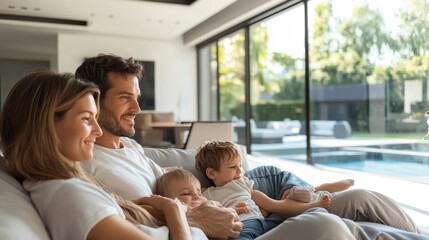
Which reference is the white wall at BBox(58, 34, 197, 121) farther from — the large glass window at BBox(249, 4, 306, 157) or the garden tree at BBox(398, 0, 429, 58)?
the garden tree at BBox(398, 0, 429, 58)

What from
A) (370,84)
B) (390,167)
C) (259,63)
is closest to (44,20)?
(259,63)

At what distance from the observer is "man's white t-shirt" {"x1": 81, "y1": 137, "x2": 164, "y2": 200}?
4.52ft

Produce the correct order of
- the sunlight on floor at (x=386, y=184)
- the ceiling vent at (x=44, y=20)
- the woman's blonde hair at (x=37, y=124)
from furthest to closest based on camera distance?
the ceiling vent at (x=44, y=20)
the sunlight on floor at (x=386, y=184)
the woman's blonde hair at (x=37, y=124)

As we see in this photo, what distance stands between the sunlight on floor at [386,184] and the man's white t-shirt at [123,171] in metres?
1.79

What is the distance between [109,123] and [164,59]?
6.65 metres

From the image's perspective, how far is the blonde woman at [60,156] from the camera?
0.87 meters

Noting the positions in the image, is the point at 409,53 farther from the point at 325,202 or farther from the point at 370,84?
the point at 325,202

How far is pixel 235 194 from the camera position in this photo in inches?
68.0

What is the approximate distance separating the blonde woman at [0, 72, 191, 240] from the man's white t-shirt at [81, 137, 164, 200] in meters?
0.31

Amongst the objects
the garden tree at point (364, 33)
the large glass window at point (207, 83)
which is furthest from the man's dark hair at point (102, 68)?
the large glass window at point (207, 83)

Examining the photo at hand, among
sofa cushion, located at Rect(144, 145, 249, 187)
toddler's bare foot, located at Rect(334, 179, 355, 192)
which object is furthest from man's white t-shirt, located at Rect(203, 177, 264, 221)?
toddler's bare foot, located at Rect(334, 179, 355, 192)

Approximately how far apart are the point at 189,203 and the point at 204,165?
39cm

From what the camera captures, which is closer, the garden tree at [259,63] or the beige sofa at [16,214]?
the beige sofa at [16,214]

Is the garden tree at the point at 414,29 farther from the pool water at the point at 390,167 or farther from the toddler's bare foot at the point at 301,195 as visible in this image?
the toddler's bare foot at the point at 301,195
